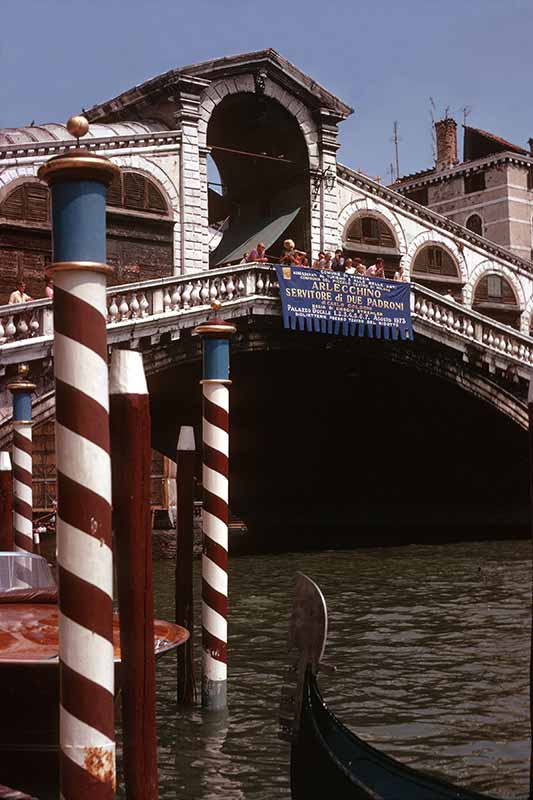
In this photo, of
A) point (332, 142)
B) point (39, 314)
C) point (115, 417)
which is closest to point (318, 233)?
point (332, 142)

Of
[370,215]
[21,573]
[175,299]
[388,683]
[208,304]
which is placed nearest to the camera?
[21,573]

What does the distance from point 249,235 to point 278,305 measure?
5.80 m

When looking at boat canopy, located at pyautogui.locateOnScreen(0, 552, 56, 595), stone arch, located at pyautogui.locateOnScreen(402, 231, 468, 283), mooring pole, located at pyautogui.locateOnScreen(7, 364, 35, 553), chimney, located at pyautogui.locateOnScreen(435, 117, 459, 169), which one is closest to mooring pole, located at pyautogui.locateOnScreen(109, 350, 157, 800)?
boat canopy, located at pyautogui.locateOnScreen(0, 552, 56, 595)

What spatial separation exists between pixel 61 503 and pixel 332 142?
57.3ft

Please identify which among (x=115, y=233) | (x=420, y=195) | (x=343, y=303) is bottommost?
(x=343, y=303)

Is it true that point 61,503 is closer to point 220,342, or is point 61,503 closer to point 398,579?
point 220,342

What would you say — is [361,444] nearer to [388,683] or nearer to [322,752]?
[388,683]

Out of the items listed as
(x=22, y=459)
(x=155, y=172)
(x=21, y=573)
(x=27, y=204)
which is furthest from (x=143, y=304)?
(x=21, y=573)

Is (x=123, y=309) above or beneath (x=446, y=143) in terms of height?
beneath

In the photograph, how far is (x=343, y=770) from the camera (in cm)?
367

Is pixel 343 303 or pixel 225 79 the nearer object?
pixel 343 303

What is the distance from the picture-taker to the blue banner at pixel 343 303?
15430mm

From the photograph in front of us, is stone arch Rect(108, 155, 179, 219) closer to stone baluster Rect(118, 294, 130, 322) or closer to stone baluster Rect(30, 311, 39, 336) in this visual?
stone baluster Rect(118, 294, 130, 322)

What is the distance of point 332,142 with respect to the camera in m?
19.8
